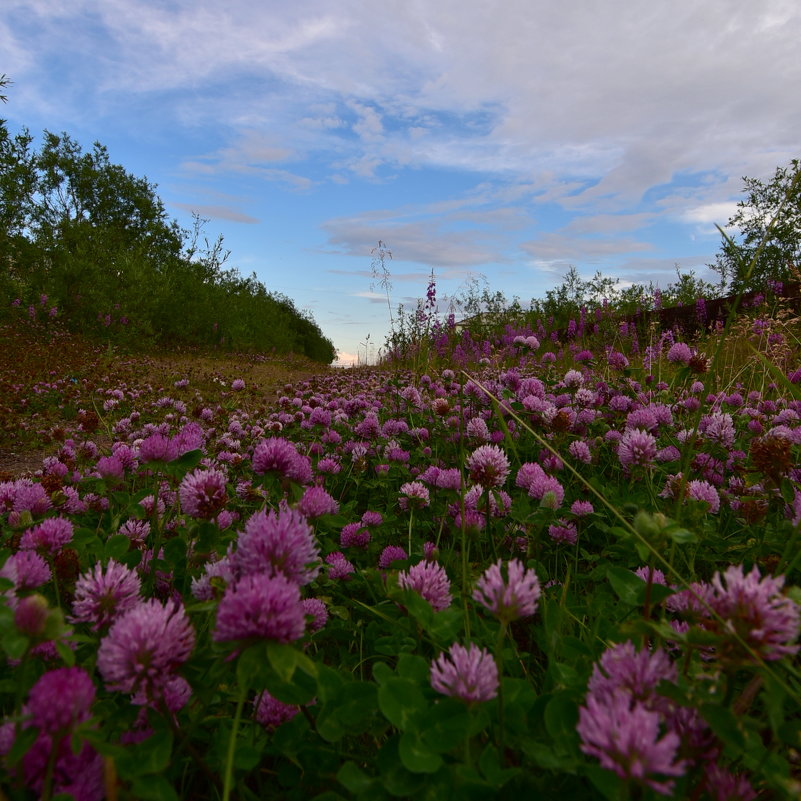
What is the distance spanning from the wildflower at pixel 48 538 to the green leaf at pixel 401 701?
3.20 ft

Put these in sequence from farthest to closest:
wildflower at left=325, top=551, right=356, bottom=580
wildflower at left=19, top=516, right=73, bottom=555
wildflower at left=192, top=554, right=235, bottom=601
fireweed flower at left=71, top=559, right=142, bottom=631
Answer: wildflower at left=325, top=551, right=356, bottom=580 < wildflower at left=19, top=516, right=73, bottom=555 < wildflower at left=192, top=554, right=235, bottom=601 < fireweed flower at left=71, top=559, right=142, bottom=631

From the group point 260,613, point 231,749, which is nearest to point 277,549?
point 260,613

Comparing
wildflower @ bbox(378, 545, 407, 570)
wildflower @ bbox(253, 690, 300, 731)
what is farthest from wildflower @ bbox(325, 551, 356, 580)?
wildflower @ bbox(253, 690, 300, 731)

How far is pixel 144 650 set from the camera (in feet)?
2.64

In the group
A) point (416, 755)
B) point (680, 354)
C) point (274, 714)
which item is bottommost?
point (274, 714)

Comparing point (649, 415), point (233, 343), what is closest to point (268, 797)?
point (649, 415)

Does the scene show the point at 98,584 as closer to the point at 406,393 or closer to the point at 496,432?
the point at 496,432

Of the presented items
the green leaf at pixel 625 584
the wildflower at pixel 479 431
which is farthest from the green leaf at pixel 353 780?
the wildflower at pixel 479 431

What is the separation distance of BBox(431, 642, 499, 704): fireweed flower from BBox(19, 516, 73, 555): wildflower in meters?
1.09

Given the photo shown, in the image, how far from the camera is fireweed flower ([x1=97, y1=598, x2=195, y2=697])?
2.62ft

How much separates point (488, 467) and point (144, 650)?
1.11 meters

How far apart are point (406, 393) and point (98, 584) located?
333 centimetres

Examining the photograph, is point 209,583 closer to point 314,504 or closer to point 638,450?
point 314,504

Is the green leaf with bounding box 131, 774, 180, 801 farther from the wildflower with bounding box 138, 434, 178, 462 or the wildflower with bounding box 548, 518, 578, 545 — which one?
the wildflower with bounding box 548, 518, 578, 545
